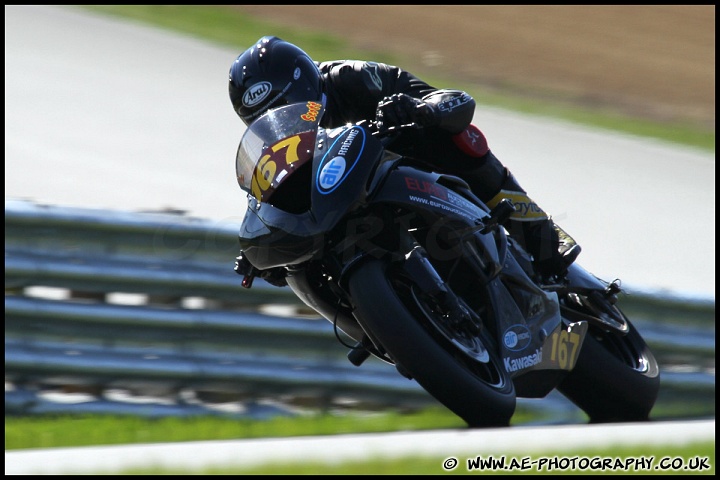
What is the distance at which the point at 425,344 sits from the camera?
343 cm

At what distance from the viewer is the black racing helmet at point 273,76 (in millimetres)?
3830

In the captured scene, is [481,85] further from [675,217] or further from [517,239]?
[517,239]

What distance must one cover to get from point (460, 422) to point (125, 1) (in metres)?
9.83

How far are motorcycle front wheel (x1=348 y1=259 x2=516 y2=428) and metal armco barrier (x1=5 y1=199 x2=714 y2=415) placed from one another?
5.25 ft

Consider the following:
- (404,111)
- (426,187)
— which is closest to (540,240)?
(426,187)

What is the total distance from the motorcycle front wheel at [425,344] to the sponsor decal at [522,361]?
0.20m

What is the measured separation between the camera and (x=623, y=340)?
4.94 m

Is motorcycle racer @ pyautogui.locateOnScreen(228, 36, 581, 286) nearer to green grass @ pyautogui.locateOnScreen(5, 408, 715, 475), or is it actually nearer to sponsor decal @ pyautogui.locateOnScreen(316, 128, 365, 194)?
sponsor decal @ pyautogui.locateOnScreen(316, 128, 365, 194)

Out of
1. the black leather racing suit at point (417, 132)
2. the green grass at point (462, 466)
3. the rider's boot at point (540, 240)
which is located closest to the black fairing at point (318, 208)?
the black leather racing suit at point (417, 132)

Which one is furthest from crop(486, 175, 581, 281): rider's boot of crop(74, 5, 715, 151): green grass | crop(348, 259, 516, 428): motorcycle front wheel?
crop(74, 5, 715, 151): green grass

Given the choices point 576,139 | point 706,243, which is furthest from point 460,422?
point 576,139

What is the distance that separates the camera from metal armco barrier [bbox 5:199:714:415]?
16.5ft

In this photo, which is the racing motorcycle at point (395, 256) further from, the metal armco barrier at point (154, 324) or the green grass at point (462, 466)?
the metal armco barrier at point (154, 324)

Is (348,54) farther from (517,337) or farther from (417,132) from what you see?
(517,337)
